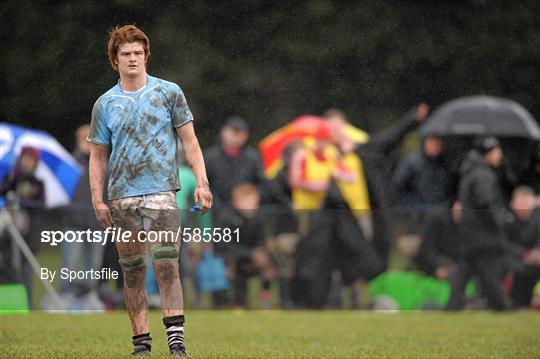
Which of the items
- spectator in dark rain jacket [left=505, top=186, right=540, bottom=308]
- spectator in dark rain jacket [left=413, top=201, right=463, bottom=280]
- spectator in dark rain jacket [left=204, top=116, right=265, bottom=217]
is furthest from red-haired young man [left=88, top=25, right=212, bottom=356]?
spectator in dark rain jacket [left=204, top=116, right=265, bottom=217]

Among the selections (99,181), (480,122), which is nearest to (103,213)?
(99,181)

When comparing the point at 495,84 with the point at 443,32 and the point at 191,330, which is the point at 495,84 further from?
the point at 191,330

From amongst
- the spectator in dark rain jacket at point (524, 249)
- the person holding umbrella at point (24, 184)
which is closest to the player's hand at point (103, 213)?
the person holding umbrella at point (24, 184)

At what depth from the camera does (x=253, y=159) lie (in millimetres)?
15539

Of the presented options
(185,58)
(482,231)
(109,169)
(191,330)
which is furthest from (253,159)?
(185,58)

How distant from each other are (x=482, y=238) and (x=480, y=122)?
694 cm

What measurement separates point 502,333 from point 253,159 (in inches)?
198

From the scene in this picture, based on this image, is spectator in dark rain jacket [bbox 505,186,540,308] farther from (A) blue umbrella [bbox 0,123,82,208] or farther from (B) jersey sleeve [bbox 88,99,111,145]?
(B) jersey sleeve [bbox 88,99,111,145]

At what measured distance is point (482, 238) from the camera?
521 inches

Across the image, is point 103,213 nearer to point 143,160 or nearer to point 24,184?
point 143,160

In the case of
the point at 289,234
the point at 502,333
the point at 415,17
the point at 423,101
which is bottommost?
the point at 502,333

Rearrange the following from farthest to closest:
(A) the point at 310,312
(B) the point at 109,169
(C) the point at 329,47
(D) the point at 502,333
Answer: (C) the point at 329,47, (A) the point at 310,312, (D) the point at 502,333, (B) the point at 109,169

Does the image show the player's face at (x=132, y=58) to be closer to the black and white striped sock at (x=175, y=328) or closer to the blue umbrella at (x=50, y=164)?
the black and white striped sock at (x=175, y=328)

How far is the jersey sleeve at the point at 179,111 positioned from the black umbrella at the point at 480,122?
1265 cm
